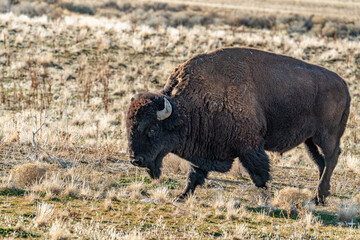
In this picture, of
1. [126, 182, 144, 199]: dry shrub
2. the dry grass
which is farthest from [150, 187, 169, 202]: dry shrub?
the dry grass

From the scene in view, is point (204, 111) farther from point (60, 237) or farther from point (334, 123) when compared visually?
point (60, 237)

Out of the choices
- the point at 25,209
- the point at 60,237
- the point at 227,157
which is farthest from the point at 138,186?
the point at 60,237

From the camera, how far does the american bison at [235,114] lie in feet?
22.2

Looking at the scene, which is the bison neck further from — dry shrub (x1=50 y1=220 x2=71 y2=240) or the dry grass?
dry shrub (x1=50 y1=220 x2=71 y2=240)

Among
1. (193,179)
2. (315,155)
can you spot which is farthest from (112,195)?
(315,155)

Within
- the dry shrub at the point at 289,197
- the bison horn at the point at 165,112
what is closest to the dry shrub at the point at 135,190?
the bison horn at the point at 165,112

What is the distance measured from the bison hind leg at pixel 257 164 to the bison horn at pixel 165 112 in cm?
140

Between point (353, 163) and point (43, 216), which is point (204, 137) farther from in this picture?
point (353, 163)

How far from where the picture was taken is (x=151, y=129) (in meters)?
6.68

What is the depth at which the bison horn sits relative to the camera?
21.9 ft

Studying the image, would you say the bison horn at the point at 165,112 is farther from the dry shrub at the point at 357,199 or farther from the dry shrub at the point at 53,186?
the dry shrub at the point at 357,199

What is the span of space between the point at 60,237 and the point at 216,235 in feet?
6.10

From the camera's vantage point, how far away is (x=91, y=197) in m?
7.00

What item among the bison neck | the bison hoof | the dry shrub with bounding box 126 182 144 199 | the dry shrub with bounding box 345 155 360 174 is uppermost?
the bison neck
